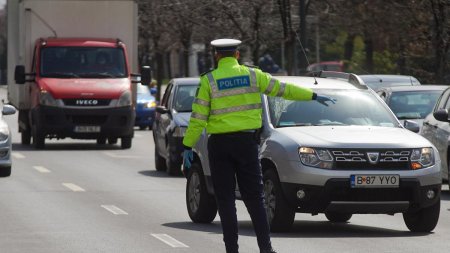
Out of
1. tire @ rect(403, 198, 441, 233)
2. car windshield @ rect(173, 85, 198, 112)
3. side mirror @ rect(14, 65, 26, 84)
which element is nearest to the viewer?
tire @ rect(403, 198, 441, 233)

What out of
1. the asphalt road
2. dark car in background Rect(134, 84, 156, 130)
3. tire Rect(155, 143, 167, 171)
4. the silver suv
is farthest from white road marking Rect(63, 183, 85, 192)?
dark car in background Rect(134, 84, 156, 130)

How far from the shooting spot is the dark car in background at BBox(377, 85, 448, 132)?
74.3ft

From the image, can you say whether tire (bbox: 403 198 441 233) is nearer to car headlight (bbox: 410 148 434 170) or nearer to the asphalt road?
the asphalt road

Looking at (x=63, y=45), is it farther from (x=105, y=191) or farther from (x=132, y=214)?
(x=132, y=214)

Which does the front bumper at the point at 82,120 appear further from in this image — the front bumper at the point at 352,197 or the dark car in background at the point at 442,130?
the front bumper at the point at 352,197

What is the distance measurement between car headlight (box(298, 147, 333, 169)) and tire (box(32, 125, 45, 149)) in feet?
55.6

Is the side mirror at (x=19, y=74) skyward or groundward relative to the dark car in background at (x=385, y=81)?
groundward

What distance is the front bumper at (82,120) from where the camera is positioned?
2950cm

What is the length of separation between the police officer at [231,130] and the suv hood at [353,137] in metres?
2.07

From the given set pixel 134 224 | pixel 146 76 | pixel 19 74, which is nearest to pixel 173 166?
pixel 146 76

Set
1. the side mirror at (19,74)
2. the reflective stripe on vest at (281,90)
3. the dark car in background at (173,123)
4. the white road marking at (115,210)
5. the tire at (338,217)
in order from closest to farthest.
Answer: the reflective stripe on vest at (281,90)
the tire at (338,217)
the white road marking at (115,210)
the dark car in background at (173,123)
the side mirror at (19,74)

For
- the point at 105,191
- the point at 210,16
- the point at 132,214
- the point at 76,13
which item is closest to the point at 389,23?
the point at 210,16

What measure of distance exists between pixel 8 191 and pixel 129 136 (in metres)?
11.5

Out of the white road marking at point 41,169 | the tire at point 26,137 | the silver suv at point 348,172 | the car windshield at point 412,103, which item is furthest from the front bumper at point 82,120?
the silver suv at point 348,172
